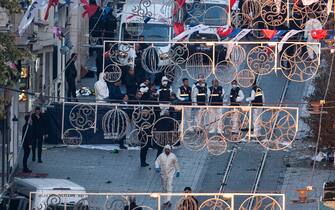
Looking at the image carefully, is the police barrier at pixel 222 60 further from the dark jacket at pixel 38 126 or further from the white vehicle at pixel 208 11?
the dark jacket at pixel 38 126

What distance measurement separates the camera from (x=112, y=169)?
1228 inches

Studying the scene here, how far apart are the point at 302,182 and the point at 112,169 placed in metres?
4.21

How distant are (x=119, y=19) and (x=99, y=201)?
13.8m

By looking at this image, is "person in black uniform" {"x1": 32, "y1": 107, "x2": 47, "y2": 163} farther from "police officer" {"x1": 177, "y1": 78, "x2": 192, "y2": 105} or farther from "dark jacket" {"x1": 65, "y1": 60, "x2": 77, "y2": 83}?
"dark jacket" {"x1": 65, "y1": 60, "x2": 77, "y2": 83}

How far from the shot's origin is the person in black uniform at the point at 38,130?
30828 mm

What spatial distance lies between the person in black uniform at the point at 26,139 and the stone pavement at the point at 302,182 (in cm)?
539

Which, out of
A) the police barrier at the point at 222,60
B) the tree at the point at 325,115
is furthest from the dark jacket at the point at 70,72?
the tree at the point at 325,115

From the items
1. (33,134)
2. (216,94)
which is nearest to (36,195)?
(33,134)

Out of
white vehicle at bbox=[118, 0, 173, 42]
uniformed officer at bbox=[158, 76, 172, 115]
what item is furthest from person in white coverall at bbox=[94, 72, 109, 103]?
white vehicle at bbox=[118, 0, 173, 42]

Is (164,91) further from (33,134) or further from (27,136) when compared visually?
(27,136)

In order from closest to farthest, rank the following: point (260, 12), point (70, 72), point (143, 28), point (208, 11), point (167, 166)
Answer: point (260, 12), point (167, 166), point (208, 11), point (70, 72), point (143, 28)

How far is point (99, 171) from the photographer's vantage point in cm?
3098

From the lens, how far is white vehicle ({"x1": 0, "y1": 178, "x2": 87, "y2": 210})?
2308 centimetres

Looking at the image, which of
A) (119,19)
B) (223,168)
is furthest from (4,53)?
(119,19)
